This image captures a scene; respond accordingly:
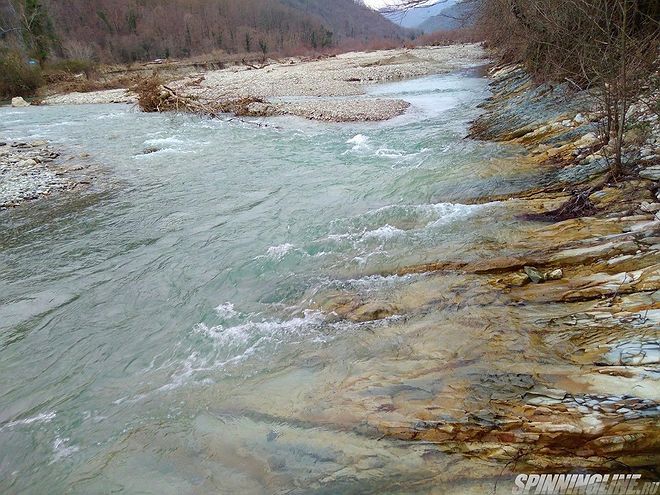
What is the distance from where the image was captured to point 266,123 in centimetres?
1839

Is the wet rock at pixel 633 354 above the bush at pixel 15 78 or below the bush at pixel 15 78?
below

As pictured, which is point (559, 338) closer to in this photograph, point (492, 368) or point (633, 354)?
point (633, 354)

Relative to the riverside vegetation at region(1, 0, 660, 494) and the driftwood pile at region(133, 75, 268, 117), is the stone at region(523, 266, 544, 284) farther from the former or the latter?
the driftwood pile at region(133, 75, 268, 117)

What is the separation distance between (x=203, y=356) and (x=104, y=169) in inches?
408

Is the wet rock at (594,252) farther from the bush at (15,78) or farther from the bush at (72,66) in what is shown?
the bush at (72,66)

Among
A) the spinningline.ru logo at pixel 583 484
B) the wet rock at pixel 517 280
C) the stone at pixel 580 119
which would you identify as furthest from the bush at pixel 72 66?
the spinningline.ru logo at pixel 583 484

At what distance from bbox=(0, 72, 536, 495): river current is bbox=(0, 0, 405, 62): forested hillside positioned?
195ft

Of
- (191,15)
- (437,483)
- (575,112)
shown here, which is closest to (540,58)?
(575,112)

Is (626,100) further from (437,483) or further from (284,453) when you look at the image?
(284,453)

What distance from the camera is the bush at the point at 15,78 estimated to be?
3725cm

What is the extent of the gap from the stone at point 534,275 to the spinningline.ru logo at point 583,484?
2.48m

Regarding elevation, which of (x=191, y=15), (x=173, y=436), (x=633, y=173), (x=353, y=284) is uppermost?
(x=191, y=15)

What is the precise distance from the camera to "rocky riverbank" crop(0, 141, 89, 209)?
10516mm

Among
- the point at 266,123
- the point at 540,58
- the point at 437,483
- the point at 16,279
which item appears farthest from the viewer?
the point at 266,123
